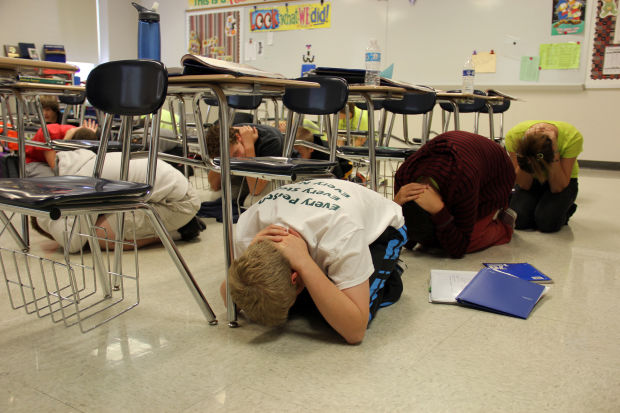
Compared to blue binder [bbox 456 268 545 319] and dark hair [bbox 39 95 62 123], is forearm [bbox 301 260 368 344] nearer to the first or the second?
blue binder [bbox 456 268 545 319]

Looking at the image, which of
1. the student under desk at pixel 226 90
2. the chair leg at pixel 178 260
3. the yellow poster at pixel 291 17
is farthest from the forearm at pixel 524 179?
the yellow poster at pixel 291 17

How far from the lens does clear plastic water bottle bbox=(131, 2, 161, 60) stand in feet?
6.34

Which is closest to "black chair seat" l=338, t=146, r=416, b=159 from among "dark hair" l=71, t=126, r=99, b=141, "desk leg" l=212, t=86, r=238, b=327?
"desk leg" l=212, t=86, r=238, b=327

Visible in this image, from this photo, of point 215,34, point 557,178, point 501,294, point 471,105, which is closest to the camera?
point 501,294

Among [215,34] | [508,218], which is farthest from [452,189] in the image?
[215,34]

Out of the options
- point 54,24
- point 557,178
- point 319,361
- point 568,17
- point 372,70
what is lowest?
point 319,361

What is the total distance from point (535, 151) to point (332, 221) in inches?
66.7

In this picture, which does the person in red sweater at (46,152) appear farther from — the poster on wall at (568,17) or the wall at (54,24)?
the wall at (54,24)

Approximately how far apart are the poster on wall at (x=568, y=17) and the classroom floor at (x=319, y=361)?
14.3 ft

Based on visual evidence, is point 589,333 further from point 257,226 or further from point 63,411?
point 63,411

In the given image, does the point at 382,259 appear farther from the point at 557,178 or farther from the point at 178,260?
the point at 557,178

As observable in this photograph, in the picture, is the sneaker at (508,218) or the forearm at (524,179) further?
the forearm at (524,179)

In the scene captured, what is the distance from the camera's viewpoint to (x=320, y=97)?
7.11ft

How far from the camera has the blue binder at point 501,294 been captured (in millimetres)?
1623
